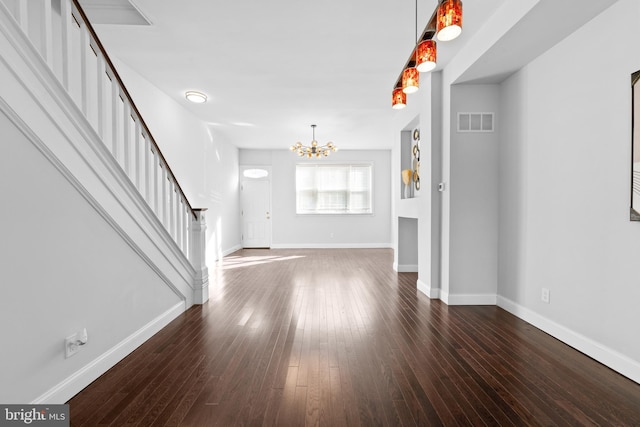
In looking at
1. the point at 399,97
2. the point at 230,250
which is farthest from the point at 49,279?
the point at 230,250

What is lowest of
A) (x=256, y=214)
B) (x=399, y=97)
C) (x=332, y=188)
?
(x=256, y=214)

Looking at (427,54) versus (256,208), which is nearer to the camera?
(427,54)

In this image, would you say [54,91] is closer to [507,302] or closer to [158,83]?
[158,83]

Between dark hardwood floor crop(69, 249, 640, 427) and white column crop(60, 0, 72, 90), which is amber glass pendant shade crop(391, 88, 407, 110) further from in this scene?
white column crop(60, 0, 72, 90)

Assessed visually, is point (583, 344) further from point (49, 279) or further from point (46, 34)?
point (46, 34)

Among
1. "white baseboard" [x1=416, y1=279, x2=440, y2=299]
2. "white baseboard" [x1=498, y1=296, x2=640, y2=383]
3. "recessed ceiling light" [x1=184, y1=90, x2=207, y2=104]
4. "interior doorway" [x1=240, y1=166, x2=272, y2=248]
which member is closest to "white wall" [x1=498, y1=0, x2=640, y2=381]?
"white baseboard" [x1=498, y1=296, x2=640, y2=383]

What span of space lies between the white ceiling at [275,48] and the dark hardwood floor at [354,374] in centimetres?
305

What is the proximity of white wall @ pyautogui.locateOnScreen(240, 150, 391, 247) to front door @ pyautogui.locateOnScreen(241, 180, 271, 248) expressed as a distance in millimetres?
219

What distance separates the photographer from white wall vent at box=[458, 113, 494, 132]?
13.1 feet

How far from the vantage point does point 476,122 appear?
4004mm

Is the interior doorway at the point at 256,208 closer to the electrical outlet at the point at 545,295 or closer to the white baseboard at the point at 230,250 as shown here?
the white baseboard at the point at 230,250

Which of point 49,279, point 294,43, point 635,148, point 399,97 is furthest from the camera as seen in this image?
point 294,43

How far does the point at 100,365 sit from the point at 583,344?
3885 millimetres

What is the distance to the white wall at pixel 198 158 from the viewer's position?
4.66 m
